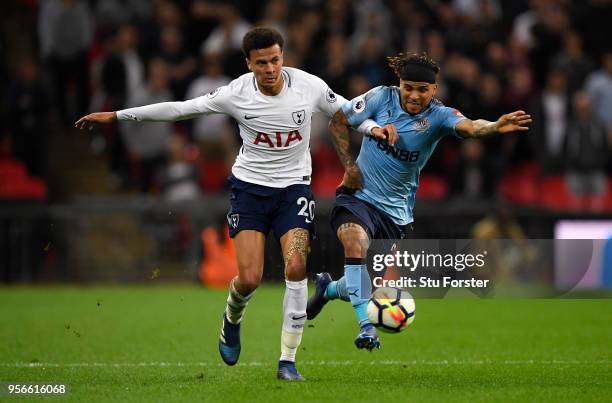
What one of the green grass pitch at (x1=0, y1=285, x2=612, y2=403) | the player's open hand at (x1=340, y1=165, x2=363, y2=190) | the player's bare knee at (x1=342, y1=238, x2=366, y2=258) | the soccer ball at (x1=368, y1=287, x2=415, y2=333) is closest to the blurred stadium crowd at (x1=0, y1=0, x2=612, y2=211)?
the green grass pitch at (x1=0, y1=285, x2=612, y2=403)

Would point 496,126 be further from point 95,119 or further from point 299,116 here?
point 95,119

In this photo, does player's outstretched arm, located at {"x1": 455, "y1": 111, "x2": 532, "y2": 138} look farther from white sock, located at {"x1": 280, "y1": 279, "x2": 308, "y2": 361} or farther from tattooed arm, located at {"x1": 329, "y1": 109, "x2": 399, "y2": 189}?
white sock, located at {"x1": 280, "y1": 279, "x2": 308, "y2": 361}

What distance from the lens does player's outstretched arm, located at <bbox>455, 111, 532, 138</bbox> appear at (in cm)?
839

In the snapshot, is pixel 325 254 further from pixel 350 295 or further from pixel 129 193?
pixel 350 295

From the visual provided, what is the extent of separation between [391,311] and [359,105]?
6.06 ft

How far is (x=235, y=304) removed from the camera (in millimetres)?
9539

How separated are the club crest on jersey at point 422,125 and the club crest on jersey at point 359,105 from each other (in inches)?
17.9

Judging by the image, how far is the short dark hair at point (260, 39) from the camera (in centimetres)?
903

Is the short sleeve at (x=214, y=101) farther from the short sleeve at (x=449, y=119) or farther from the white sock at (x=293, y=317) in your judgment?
the short sleeve at (x=449, y=119)

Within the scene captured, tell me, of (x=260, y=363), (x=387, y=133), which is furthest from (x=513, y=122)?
(x=260, y=363)

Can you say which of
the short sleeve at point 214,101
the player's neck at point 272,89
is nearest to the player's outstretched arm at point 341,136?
the player's neck at point 272,89

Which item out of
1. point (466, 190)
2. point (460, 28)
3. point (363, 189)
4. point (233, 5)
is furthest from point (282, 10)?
point (363, 189)

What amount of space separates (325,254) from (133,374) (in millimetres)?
7574

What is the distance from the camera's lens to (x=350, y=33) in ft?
64.7
